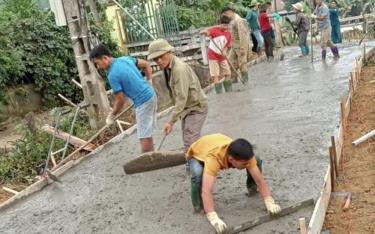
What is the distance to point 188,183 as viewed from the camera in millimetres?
5469

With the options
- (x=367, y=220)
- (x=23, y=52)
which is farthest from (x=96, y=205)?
(x=23, y=52)

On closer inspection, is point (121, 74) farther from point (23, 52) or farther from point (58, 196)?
point (23, 52)

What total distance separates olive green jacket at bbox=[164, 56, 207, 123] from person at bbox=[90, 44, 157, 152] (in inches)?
27.6

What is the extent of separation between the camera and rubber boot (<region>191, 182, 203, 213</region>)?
14.8 ft

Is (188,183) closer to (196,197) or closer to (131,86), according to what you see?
(196,197)

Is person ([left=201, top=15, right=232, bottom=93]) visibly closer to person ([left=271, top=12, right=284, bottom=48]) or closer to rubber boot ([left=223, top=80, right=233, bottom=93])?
rubber boot ([left=223, top=80, right=233, bottom=93])

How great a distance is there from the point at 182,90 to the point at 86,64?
500 centimetres

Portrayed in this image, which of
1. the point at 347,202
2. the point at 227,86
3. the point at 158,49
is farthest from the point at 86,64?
the point at 347,202

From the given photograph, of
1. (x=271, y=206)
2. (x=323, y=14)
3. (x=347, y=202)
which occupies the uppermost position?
(x=323, y=14)

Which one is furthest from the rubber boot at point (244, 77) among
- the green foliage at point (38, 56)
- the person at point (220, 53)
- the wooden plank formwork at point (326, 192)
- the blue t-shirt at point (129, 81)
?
the blue t-shirt at point (129, 81)

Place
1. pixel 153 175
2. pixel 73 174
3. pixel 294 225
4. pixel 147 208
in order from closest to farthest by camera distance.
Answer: pixel 294 225
pixel 147 208
pixel 153 175
pixel 73 174

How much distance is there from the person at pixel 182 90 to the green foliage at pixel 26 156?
12.8 feet

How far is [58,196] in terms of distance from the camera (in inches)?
238

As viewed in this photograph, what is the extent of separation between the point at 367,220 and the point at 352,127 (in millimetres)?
2846
